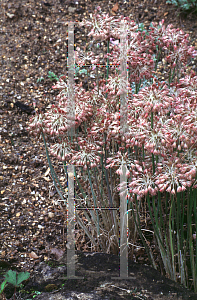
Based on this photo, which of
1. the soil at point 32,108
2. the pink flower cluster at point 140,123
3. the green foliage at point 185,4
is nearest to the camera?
the pink flower cluster at point 140,123

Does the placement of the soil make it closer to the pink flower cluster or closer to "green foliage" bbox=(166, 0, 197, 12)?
"green foliage" bbox=(166, 0, 197, 12)

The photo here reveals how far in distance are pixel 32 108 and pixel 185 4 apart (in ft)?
9.10

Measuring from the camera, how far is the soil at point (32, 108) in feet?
9.98

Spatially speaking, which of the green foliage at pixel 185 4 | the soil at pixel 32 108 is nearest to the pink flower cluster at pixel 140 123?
the soil at pixel 32 108

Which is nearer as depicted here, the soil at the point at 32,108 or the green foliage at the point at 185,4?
the soil at the point at 32,108

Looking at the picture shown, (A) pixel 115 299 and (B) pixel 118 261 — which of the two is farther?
(B) pixel 118 261

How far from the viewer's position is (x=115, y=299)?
6.48 feet

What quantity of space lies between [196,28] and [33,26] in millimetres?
2485

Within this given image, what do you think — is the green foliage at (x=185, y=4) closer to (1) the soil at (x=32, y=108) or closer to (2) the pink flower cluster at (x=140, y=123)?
(1) the soil at (x=32, y=108)

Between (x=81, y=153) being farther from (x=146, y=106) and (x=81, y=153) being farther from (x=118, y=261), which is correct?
(x=118, y=261)

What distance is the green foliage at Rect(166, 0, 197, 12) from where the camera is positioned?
16.2 ft

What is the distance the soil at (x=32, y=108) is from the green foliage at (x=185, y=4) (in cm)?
14

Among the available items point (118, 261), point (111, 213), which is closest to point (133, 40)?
point (111, 213)

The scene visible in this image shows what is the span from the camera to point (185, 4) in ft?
16.2
